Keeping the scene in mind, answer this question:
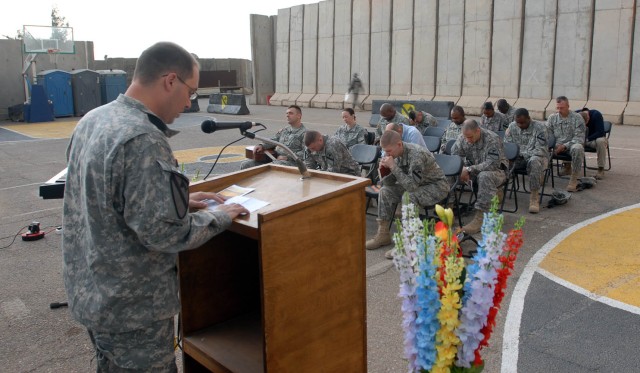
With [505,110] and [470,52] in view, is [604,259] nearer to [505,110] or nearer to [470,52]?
[505,110]

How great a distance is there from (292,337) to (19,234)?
634 cm

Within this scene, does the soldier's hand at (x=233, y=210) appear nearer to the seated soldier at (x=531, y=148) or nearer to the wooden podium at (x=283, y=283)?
the wooden podium at (x=283, y=283)

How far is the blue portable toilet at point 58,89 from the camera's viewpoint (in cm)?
2598

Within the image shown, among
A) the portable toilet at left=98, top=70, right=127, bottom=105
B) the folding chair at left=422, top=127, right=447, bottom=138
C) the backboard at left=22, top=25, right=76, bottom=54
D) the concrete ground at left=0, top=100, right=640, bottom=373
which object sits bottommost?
the concrete ground at left=0, top=100, right=640, bottom=373

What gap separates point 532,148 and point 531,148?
2 centimetres

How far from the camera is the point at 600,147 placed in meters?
10.1

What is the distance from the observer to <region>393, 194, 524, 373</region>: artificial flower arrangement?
1907 mm

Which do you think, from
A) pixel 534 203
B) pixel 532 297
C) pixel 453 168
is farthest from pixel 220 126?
pixel 534 203

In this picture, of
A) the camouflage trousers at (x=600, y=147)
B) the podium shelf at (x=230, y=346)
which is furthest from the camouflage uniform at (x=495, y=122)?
the podium shelf at (x=230, y=346)

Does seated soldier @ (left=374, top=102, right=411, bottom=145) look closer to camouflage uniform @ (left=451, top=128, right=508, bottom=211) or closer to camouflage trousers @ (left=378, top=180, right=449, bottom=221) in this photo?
camouflage uniform @ (left=451, top=128, right=508, bottom=211)

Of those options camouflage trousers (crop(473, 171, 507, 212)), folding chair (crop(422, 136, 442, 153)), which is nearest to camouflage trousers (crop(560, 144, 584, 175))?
folding chair (crop(422, 136, 442, 153))

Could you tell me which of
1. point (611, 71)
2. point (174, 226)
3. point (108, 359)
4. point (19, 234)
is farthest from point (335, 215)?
point (611, 71)

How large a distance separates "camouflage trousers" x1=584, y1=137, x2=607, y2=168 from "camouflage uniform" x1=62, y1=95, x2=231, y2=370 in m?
9.29

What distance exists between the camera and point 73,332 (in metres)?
4.66
